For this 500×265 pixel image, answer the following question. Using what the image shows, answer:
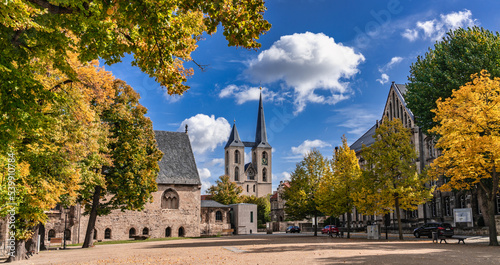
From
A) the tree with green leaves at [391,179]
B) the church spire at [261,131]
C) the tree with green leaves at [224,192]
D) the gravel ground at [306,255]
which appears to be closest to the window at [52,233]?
the gravel ground at [306,255]

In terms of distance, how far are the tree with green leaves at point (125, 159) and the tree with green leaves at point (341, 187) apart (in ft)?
54.0

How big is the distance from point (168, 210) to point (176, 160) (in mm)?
7121

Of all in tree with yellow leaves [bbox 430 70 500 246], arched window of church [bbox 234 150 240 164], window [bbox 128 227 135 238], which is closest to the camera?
tree with yellow leaves [bbox 430 70 500 246]

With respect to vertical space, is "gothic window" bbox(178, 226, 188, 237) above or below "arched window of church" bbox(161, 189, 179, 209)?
below

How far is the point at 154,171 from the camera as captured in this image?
115ft

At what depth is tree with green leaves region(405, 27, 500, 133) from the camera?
103 ft

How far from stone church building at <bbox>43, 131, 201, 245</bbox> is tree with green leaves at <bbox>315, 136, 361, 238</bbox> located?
19557 millimetres

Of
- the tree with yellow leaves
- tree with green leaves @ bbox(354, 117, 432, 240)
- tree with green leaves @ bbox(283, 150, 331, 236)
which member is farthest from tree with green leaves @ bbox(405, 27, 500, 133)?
tree with green leaves @ bbox(283, 150, 331, 236)

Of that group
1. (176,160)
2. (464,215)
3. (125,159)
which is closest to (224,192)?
(176,160)

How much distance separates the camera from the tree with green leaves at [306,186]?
43.2m

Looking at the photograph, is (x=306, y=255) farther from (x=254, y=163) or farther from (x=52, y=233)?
(x=254, y=163)

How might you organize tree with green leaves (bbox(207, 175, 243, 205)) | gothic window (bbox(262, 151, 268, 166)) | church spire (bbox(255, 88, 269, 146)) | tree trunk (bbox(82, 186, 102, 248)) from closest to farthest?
tree trunk (bbox(82, 186, 102, 248)) < tree with green leaves (bbox(207, 175, 243, 205)) < church spire (bbox(255, 88, 269, 146)) < gothic window (bbox(262, 151, 268, 166))

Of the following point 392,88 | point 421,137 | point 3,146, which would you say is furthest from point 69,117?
point 392,88

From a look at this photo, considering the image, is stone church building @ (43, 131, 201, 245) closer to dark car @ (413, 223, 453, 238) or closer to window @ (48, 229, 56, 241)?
window @ (48, 229, 56, 241)
